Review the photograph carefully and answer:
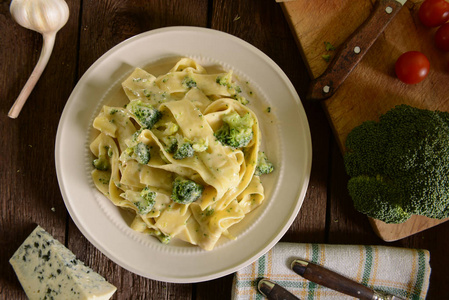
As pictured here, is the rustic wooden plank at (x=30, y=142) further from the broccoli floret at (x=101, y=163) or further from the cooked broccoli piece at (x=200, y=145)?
the cooked broccoli piece at (x=200, y=145)

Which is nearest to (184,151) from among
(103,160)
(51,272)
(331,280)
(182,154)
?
(182,154)

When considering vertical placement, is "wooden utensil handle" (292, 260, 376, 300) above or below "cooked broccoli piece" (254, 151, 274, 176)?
below

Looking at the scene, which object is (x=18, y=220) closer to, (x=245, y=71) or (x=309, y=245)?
(x=245, y=71)

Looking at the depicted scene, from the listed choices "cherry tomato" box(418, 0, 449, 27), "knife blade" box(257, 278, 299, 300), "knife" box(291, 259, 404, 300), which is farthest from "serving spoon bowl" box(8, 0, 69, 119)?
"cherry tomato" box(418, 0, 449, 27)

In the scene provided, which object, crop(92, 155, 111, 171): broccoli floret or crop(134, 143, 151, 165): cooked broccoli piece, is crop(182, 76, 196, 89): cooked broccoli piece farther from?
crop(92, 155, 111, 171): broccoli floret

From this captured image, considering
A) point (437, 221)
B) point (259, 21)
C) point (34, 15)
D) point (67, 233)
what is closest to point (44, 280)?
point (67, 233)

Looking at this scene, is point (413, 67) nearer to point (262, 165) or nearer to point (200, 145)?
point (262, 165)

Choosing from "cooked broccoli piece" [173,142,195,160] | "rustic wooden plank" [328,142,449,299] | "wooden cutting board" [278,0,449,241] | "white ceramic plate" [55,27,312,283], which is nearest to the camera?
"cooked broccoli piece" [173,142,195,160]

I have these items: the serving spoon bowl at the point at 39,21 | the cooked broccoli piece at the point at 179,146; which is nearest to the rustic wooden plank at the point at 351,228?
the cooked broccoli piece at the point at 179,146
